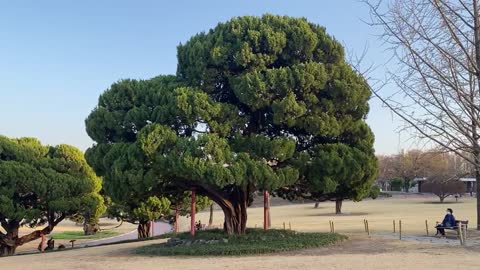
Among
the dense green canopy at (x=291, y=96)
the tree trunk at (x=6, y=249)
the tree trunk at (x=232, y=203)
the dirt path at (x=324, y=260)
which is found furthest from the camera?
the tree trunk at (x=6, y=249)

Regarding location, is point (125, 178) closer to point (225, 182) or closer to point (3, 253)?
point (225, 182)

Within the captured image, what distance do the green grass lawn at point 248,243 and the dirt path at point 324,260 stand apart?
647 mm

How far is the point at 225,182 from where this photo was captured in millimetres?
16828

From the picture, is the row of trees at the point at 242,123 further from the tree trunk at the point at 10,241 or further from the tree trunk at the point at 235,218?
the tree trunk at the point at 10,241

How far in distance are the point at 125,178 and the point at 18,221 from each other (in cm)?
1237

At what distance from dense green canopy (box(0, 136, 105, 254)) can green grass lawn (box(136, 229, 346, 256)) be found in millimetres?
9573

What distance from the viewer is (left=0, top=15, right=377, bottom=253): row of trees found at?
17.3 m

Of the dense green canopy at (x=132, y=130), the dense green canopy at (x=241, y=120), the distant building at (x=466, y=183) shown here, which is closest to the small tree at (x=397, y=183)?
the distant building at (x=466, y=183)

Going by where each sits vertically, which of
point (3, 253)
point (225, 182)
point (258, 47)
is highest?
point (258, 47)

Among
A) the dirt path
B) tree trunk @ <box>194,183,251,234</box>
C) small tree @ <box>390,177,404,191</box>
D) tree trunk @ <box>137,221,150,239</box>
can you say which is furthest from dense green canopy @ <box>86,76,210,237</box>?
small tree @ <box>390,177,404,191</box>

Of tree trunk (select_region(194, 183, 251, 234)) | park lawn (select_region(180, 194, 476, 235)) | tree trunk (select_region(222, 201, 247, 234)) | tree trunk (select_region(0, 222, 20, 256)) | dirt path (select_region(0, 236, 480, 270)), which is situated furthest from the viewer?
park lawn (select_region(180, 194, 476, 235))

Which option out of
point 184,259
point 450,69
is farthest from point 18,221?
point 450,69

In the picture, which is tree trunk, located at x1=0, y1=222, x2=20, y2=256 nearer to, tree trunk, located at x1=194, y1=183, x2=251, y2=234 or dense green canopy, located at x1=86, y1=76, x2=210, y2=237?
dense green canopy, located at x1=86, y1=76, x2=210, y2=237

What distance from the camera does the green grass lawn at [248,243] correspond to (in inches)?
673
